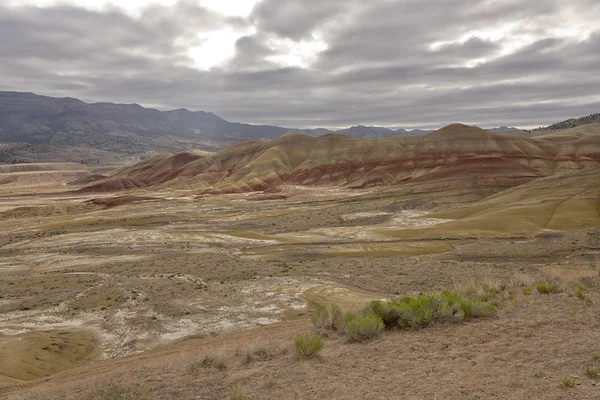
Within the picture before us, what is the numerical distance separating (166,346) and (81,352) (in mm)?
3643

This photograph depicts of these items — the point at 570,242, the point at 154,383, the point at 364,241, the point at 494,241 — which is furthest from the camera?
the point at 364,241

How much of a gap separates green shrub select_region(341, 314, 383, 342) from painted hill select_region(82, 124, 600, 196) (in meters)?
Answer: 82.6

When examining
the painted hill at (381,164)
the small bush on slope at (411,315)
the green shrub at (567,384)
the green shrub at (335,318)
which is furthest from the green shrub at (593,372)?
the painted hill at (381,164)

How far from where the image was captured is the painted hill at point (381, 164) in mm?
101312

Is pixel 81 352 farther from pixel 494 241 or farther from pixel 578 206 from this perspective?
pixel 578 206

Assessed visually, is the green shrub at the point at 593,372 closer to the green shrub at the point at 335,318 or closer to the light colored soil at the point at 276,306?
the light colored soil at the point at 276,306

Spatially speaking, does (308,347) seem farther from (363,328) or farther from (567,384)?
(567,384)

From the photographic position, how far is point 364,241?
47.1 meters

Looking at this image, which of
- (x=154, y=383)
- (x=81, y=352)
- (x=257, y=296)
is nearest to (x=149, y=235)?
(x=257, y=296)

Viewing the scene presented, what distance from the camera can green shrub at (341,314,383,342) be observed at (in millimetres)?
11656

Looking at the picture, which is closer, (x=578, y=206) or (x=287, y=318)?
(x=287, y=318)

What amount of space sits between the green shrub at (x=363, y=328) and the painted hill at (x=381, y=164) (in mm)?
82594

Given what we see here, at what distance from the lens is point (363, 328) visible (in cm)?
1163

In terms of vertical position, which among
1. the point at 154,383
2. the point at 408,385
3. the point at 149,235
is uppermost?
the point at 408,385
